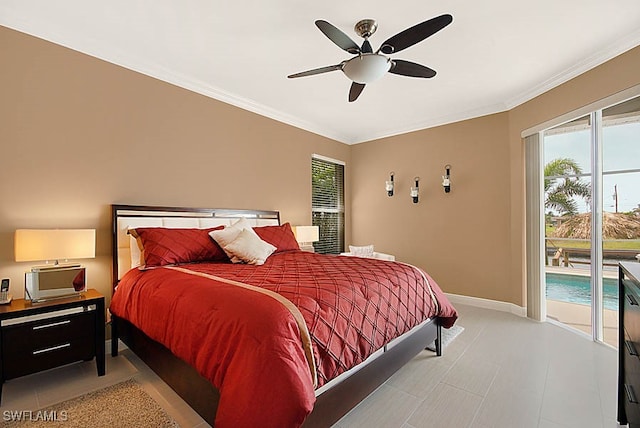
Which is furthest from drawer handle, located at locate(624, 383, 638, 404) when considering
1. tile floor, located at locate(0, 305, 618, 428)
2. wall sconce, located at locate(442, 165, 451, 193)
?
wall sconce, located at locate(442, 165, 451, 193)

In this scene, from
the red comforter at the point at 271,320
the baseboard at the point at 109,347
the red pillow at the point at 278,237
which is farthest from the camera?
the red pillow at the point at 278,237

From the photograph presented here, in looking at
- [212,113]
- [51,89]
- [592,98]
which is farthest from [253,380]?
[592,98]

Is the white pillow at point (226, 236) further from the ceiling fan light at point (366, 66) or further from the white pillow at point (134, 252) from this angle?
the ceiling fan light at point (366, 66)

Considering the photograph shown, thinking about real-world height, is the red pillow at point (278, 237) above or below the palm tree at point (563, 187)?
below

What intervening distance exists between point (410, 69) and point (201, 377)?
260 cm

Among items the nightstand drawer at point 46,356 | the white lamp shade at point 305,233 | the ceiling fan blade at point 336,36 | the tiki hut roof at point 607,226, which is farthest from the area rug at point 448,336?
the nightstand drawer at point 46,356

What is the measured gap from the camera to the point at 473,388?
2.21 m

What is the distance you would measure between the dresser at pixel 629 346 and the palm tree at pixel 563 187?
204cm

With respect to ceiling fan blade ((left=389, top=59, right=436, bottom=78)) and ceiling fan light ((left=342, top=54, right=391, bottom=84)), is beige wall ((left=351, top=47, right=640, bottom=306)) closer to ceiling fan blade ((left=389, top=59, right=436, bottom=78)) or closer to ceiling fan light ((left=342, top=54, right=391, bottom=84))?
ceiling fan blade ((left=389, top=59, right=436, bottom=78))

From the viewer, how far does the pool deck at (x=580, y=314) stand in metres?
3.04

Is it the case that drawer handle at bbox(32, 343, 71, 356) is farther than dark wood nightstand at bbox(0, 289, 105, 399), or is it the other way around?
drawer handle at bbox(32, 343, 71, 356)

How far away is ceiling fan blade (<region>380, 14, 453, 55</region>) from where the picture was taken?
1.91 meters

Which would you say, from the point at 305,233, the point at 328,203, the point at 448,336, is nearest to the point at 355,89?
the point at 305,233

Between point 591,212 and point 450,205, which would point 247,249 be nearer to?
point 450,205
